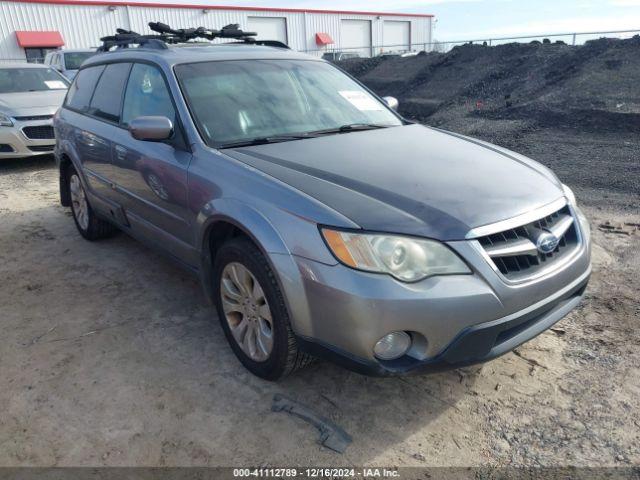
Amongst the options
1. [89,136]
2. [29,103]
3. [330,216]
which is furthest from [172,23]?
[330,216]

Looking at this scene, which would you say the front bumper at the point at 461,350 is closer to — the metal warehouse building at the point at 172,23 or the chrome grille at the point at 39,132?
the chrome grille at the point at 39,132

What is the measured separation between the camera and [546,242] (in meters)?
2.47

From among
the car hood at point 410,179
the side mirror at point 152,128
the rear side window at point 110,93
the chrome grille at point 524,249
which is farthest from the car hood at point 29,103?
the chrome grille at point 524,249

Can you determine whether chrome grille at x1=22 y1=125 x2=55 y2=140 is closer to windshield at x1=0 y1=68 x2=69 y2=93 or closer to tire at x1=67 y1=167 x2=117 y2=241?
windshield at x1=0 y1=68 x2=69 y2=93

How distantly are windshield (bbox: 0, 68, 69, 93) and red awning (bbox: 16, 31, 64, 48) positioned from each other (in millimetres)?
21824

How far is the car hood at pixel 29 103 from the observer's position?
337 inches

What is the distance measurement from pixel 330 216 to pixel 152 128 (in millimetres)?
1388

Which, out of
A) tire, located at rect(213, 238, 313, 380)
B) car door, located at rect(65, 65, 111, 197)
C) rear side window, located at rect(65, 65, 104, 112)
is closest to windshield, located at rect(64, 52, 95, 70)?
rear side window, located at rect(65, 65, 104, 112)

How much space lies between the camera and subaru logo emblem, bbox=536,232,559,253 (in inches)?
96.7

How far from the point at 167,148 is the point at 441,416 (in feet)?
7.37

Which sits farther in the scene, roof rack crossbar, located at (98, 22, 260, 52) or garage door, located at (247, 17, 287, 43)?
garage door, located at (247, 17, 287, 43)

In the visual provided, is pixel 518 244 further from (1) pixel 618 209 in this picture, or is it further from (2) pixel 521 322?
(1) pixel 618 209

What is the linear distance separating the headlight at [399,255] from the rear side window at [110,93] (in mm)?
2681

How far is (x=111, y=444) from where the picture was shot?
2.50 meters
